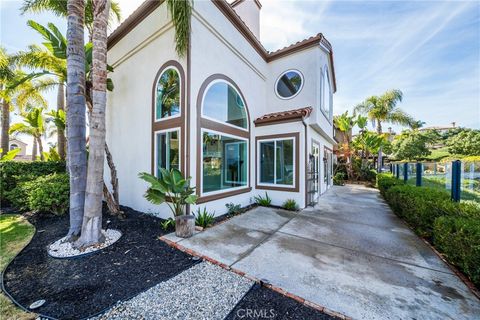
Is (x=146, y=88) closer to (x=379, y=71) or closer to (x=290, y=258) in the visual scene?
(x=290, y=258)

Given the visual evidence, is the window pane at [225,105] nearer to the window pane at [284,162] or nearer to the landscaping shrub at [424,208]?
the window pane at [284,162]

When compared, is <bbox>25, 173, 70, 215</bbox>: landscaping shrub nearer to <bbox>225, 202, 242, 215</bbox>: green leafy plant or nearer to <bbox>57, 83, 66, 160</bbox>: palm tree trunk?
<bbox>57, 83, 66, 160</bbox>: palm tree trunk

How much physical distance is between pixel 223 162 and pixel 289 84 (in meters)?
6.01

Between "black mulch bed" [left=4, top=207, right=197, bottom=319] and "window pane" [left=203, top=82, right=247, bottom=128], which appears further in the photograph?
"window pane" [left=203, top=82, right=247, bottom=128]

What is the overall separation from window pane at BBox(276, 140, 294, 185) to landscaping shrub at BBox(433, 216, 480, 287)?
4.93 metres

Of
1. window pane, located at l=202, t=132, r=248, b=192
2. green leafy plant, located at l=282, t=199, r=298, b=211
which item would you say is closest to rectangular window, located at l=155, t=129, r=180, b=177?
window pane, located at l=202, t=132, r=248, b=192

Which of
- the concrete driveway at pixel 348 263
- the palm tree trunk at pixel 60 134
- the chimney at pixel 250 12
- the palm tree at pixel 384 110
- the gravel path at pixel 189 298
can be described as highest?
the chimney at pixel 250 12

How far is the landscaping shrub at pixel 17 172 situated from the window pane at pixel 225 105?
8.98 m

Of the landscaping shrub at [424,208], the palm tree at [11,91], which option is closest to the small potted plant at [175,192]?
the landscaping shrub at [424,208]

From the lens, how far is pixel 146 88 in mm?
7133

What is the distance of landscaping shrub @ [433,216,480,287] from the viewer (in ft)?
10.3

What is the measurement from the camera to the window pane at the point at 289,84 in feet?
31.5

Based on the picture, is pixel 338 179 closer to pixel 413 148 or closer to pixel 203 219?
pixel 413 148

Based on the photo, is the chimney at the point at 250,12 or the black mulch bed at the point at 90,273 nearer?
the black mulch bed at the point at 90,273
